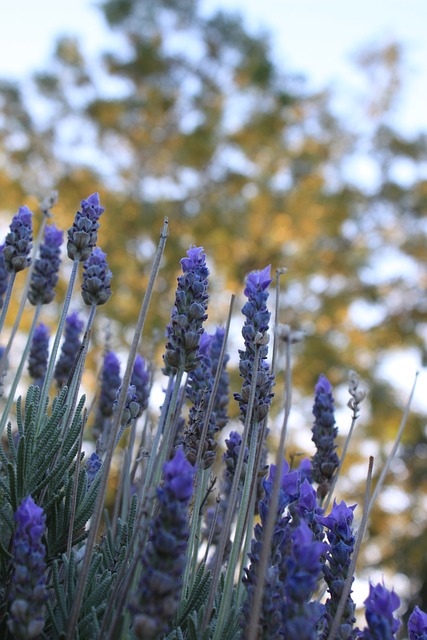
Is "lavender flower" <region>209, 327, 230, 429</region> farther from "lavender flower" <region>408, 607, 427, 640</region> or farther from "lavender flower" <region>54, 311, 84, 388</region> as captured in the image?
"lavender flower" <region>408, 607, 427, 640</region>

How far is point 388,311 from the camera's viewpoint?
Answer: 9.43 meters

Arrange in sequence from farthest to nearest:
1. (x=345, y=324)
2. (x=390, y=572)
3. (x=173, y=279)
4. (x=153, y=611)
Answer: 1. (x=390, y=572)
2. (x=345, y=324)
3. (x=173, y=279)
4. (x=153, y=611)

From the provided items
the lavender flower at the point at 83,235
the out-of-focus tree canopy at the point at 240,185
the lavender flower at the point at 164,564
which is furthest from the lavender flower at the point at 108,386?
the out-of-focus tree canopy at the point at 240,185

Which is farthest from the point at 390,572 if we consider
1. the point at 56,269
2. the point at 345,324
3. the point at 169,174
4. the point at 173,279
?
the point at 56,269

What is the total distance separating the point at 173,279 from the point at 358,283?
2770mm

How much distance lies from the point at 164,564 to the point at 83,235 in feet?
1.99

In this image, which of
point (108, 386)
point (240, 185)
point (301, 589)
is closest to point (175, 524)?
point (301, 589)

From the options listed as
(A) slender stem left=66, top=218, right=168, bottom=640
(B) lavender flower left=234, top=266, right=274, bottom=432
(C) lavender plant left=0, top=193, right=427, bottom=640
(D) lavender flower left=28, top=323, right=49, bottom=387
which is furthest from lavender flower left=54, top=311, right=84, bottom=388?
(A) slender stem left=66, top=218, right=168, bottom=640

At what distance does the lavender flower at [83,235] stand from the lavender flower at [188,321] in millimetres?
232

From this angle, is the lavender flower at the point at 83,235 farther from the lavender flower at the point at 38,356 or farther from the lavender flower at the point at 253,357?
the lavender flower at the point at 38,356

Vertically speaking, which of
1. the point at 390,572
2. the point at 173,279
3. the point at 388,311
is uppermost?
the point at 388,311

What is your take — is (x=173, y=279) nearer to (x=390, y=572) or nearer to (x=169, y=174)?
(x=169, y=174)

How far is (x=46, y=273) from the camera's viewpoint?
1.38m

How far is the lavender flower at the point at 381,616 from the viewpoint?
2.35ft
